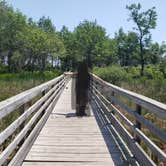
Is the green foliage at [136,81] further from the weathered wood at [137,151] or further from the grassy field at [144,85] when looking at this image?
the weathered wood at [137,151]

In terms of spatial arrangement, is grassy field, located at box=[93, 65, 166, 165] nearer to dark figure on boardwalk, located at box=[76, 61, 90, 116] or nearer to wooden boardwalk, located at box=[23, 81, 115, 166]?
wooden boardwalk, located at box=[23, 81, 115, 166]

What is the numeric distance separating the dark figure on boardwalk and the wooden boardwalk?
1374 mm

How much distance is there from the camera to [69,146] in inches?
291

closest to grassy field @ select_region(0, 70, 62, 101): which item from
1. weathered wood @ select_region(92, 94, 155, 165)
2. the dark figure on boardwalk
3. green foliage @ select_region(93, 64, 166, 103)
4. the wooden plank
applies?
the dark figure on boardwalk

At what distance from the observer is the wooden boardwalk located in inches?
248

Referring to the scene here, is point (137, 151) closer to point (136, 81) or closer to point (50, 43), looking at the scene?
point (136, 81)

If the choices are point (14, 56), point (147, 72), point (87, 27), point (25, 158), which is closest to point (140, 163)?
point (25, 158)

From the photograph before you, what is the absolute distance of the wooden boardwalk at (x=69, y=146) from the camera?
248 inches

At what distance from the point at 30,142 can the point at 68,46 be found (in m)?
80.0

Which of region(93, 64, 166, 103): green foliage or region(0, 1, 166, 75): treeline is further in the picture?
region(0, 1, 166, 75): treeline

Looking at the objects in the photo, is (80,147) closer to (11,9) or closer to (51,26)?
(11,9)

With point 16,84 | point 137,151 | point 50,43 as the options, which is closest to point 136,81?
point 16,84

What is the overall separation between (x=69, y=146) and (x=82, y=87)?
4.78 m

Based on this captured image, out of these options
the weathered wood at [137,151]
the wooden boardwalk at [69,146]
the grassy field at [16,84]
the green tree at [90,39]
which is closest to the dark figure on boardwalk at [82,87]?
the wooden boardwalk at [69,146]
